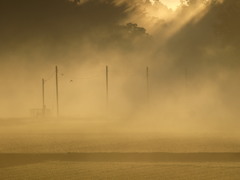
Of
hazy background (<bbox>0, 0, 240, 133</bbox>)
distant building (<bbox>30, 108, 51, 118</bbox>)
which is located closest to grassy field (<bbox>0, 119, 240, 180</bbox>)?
distant building (<bbox>30, 108, 51, 118</bbox>)

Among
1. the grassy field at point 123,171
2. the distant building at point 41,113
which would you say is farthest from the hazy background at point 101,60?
the grassy field at point 123,171

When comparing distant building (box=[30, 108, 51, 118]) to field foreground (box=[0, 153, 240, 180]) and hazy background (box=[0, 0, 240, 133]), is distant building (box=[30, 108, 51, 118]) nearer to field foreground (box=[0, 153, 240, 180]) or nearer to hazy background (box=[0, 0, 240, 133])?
hazy background (box=[0, 0, 240, 133])

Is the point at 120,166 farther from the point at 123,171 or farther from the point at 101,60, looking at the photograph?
the point at 101,60

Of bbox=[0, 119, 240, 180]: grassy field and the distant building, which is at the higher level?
the distant building

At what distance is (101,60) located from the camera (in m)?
72.8

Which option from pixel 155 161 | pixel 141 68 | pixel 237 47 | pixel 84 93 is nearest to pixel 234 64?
pixel 237 47

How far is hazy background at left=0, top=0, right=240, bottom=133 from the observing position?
62.8 metres

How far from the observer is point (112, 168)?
14820mm

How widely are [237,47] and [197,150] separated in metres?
38.4

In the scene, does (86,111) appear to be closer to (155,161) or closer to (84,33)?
(84,33)

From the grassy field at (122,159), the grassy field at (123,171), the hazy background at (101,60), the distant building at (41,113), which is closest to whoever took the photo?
the grassy field at (123,171)

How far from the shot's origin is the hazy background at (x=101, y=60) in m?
62.8

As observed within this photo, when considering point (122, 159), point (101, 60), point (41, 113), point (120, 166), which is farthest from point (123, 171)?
point (101, 60)

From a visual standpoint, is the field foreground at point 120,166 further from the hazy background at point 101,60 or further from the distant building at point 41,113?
the hazy background at point 101,60
